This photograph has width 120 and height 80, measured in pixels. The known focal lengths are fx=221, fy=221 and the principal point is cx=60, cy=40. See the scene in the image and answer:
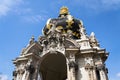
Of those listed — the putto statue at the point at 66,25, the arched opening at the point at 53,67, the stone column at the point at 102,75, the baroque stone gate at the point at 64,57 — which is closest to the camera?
the stone column at the point at 102,75

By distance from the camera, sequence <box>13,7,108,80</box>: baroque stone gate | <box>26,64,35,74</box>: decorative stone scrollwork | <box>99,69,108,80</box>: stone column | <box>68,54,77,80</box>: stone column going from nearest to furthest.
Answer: <box>99,69,108,80</box>: stone column → <box>68,54,77,80</box>: stone column → <box>13,7,108,80</box>: baroque stone gate → <box>26,64,35,74</box>: decorative stone scrollwork

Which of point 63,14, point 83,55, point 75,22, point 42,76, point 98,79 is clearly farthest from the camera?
point 63,14

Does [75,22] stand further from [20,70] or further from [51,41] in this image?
[20,70]

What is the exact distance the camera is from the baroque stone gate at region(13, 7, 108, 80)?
717 inches

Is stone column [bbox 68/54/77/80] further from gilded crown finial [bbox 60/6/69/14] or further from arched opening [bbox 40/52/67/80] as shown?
gilded crown finial [bbox 60/6/69/14]

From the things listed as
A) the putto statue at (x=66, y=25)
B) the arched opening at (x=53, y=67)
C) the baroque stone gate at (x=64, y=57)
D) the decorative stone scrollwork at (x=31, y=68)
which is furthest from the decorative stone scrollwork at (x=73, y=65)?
the putto statue at (x=66, y=25)

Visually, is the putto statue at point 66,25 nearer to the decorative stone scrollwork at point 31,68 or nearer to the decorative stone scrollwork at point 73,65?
the decorative stone scrollwork at point 73,65

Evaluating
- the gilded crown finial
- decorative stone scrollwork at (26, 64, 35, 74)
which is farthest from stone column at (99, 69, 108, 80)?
the gilded crown finial

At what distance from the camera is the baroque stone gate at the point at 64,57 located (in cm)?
1822

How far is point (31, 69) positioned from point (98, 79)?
19.2ft

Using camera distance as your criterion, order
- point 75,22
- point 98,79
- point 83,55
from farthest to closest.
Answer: point 75,22, point 83,55, point 98,79

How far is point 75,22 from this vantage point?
24500 mm

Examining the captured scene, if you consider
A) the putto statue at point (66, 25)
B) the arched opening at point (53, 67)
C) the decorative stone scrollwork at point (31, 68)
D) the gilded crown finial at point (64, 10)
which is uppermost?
the gilded crown finial at point (64, 10)

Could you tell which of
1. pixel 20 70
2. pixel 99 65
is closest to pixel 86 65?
pixel 99 65
